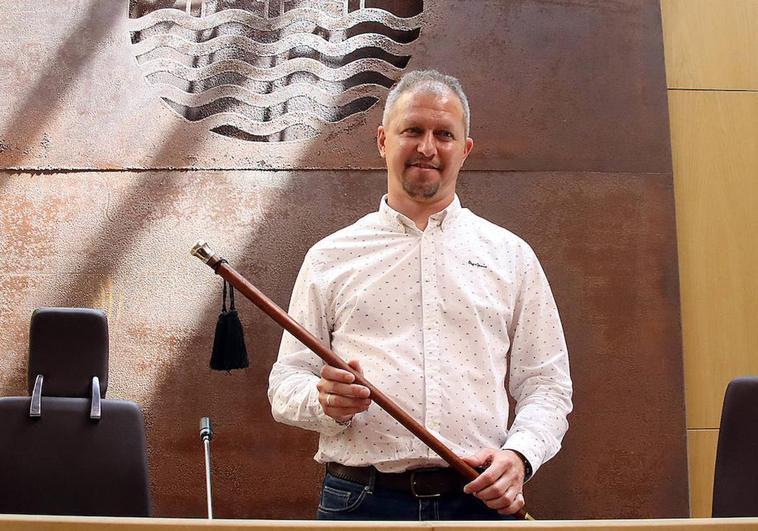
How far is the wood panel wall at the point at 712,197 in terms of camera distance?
2.55 m

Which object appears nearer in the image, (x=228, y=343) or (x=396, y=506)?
(x=396, y=506)

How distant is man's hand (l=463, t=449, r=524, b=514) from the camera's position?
1514mm

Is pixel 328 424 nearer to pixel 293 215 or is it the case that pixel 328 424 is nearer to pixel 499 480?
pixel 499 480

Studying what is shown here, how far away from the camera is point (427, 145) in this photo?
1795 mm

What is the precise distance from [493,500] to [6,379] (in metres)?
1.57

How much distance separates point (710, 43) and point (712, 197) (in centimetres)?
47

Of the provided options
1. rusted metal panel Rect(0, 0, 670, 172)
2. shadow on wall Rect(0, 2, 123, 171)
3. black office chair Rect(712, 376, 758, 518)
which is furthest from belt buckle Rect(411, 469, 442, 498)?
shadow on wall Rect(0, 2, 123, 171)

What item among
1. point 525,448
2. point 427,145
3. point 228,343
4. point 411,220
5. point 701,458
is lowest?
point 701,458

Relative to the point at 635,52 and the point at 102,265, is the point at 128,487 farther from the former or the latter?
the point at 635,52

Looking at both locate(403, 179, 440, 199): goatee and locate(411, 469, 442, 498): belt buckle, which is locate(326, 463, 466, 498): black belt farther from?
locate(403, 179, 440, 199): goatee

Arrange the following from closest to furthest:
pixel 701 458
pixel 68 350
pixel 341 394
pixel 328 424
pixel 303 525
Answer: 1. pixel 303 525
2. pixel 341 394
3. pixel 328 424
4. pixel 68 350
5. pixel 701 458

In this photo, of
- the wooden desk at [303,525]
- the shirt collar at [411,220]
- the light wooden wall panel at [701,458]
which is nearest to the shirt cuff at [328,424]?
the shirt collar at [411,220]

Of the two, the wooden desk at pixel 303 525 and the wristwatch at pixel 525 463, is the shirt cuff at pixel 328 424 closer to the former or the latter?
the wristwatch at pixel 525 463

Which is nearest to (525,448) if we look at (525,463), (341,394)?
(525,463)
